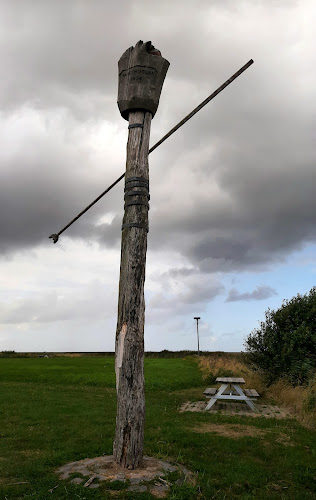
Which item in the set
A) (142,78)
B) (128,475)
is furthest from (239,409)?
(142,78)

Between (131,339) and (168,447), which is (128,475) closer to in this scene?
(131,339)

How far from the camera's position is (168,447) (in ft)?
25.5

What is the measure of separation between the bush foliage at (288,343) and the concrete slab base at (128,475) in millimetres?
11260

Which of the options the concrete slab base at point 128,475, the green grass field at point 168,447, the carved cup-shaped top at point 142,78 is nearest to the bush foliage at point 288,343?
the green grass field at point 168,447

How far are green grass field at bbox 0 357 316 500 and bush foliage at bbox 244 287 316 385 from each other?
5134 millimetres

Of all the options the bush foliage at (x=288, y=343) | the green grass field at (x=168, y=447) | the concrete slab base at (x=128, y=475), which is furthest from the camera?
the bush foliage at (x=288, y=343)

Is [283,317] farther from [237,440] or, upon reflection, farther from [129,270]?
[129,270]

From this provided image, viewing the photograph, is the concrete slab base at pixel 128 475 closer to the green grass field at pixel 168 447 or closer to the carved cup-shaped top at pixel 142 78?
the green grass field at pixel 168 447

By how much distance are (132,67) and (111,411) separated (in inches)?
390

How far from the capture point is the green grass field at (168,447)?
5.92m

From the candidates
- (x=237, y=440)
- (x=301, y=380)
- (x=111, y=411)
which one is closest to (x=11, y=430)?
(x=111, y=411)

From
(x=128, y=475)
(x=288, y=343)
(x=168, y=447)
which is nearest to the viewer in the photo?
(x=128, y=475)

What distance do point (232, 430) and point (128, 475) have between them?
4.86m

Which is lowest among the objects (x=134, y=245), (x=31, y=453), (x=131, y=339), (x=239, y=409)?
(x=31, y=453)
